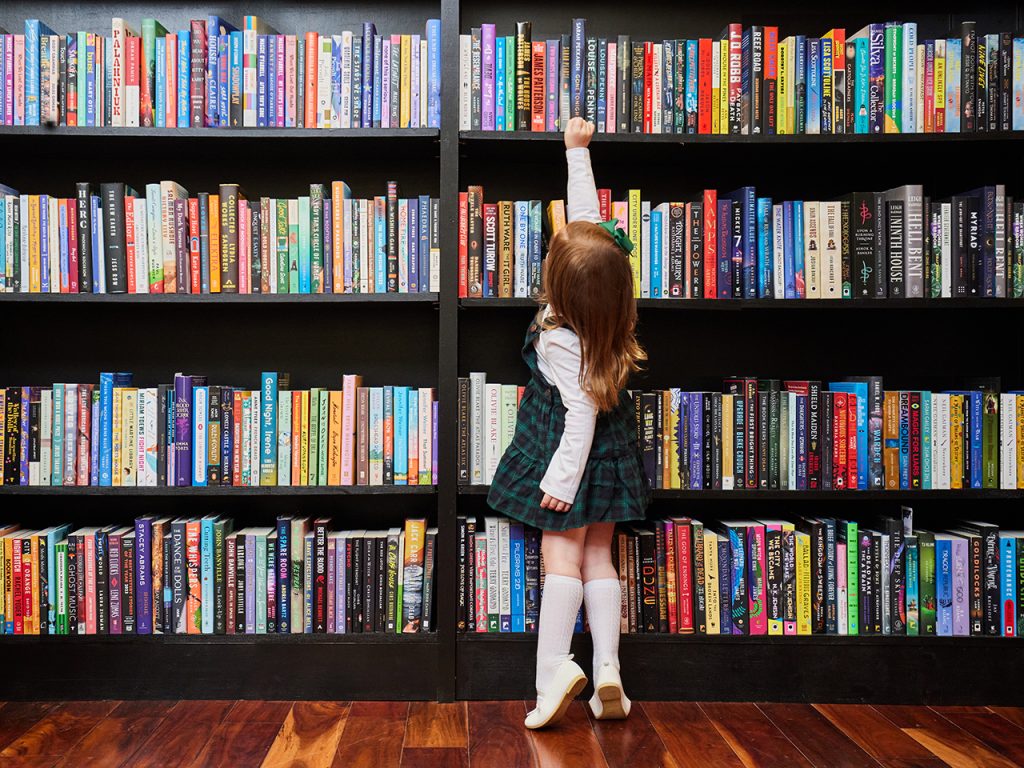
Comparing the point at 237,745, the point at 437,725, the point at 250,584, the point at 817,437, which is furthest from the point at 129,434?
the point at 817,437

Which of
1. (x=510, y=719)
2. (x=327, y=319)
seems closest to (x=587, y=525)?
(x=510, y=719)

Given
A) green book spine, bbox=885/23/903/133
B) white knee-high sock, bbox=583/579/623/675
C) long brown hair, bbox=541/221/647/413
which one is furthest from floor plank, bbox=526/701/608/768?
green book spine, bbox=885/23/903/133

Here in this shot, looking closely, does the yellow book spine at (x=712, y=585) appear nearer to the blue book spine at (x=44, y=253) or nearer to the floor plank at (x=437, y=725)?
the floor plank at (x=437, y=725)

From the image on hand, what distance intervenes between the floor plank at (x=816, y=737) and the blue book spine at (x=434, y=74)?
1679mm

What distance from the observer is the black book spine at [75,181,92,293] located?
1821mm

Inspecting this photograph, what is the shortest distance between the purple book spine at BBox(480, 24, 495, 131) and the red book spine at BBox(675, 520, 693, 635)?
1.14 metres

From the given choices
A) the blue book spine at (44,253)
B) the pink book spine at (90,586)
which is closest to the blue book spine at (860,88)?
the blue book spine at (44,253)

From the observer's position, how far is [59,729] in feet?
5.48

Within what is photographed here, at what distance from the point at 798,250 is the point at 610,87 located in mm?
635

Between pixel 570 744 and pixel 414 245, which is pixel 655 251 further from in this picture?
pixel 570 744

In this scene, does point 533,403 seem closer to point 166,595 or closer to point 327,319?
point 327,319

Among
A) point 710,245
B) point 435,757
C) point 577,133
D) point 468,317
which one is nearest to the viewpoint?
point 435,757

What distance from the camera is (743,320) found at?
83.5 inches

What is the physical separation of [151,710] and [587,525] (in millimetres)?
1157
